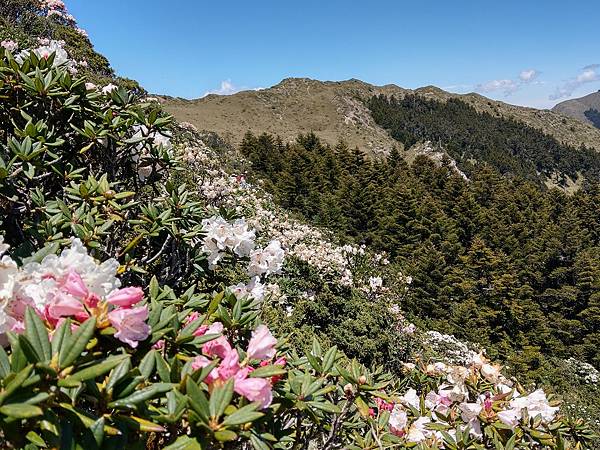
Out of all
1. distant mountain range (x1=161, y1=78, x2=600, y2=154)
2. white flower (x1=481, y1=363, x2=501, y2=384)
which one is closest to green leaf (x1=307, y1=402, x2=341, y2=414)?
white flower (x1=481, y1=363, x2=501, y2=384)

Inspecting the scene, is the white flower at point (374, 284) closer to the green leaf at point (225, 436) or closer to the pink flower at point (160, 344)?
the pink flower at point (160, 344)

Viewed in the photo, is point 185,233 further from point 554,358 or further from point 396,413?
point 554,358

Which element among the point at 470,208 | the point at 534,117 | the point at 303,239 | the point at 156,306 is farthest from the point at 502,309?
the point at 534,117

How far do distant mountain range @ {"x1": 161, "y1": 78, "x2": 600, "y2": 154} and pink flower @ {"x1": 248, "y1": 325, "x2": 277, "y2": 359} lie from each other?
4063 centimetres

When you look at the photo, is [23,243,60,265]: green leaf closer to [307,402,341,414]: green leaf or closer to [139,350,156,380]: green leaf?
[139,350,156,380]: green leaf

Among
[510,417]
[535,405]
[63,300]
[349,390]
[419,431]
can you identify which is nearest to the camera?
[63,300]

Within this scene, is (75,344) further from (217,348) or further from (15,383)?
(217,348)

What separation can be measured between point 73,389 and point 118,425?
12 centimetres

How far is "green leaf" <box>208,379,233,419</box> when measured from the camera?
3.13 feet

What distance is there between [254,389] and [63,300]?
489 millimetres

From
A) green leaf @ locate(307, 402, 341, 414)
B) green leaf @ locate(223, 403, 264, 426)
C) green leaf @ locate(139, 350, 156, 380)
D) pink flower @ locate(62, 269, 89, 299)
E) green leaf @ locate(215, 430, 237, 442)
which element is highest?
pink flower @ locate(62, 269, 89, 299)

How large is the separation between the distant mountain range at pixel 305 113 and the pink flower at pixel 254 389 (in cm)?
4087

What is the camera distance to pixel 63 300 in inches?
39.8

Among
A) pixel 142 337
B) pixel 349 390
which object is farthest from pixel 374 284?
pixel 142 337
